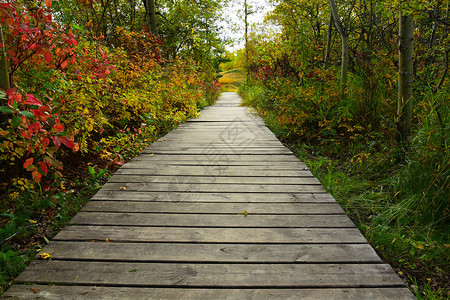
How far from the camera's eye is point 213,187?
8.33 feet

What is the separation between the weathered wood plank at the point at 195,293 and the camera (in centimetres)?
129

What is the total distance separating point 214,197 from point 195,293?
A: 1060 millimetres

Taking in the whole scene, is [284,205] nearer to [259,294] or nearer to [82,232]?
[259,294]

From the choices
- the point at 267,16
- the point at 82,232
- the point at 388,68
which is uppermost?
the point at 267,16

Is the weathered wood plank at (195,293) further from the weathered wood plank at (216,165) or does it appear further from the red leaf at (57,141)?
the weathered wood plank at (216,165)

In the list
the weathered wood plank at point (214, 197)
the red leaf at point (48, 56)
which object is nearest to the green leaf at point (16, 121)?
the red leaf at point (48, 56)

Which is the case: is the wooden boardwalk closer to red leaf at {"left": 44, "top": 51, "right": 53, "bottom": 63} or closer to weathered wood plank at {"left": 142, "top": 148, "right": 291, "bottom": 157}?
weathered wood plank at {"left": 142, "top": 148, "right": 291, "bottom": 157}

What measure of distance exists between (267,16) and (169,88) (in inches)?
Answer: 175

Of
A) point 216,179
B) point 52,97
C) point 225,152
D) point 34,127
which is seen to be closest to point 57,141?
point 34,127

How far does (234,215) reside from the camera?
2033 mm

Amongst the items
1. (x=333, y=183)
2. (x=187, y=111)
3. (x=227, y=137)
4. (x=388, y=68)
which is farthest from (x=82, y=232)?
(x=187, y=111)

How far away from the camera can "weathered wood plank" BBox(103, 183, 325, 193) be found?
2.47m

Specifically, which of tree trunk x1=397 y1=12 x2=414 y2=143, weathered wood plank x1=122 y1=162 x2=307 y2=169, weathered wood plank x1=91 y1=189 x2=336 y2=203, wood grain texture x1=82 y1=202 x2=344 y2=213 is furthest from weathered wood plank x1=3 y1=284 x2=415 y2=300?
tree trunk x1=397 y1=12 x2=414 y2=143

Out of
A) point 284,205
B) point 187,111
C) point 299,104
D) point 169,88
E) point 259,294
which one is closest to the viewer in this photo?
point 259,294
